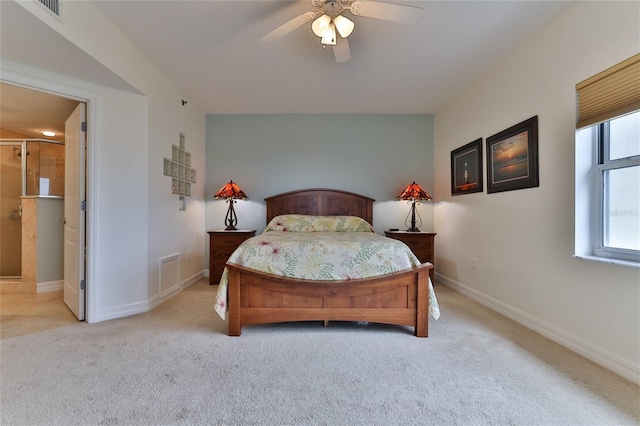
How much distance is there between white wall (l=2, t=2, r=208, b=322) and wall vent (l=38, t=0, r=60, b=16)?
1.03 feet

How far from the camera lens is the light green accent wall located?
4180 mm

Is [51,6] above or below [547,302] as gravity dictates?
above

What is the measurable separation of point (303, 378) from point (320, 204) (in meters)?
2.73

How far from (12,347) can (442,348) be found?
125 inches

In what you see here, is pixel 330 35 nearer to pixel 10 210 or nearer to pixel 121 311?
pixel 121 311

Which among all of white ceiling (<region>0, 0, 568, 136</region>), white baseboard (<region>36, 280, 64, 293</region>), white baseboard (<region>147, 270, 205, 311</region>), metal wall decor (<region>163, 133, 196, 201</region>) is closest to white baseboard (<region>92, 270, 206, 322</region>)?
white baseboard (<region>147, 270, 205, 311</region>)

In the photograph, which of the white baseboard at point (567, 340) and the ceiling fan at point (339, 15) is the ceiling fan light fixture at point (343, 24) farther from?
the white baseboard at point (567, 340)

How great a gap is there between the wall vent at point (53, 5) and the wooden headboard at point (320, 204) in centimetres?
278

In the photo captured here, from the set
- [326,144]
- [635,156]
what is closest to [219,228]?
[326,144]

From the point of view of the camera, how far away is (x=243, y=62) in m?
2.72

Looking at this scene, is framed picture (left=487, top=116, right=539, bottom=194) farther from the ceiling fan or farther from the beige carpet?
A: the ceiling fan

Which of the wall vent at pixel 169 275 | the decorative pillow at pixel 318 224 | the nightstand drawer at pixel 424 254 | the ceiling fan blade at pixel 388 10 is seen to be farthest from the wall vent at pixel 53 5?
the nightstand drawer at pixel 424 254

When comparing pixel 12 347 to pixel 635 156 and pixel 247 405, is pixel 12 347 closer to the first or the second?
pixel 247 405

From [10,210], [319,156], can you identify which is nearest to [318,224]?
[319,156]
